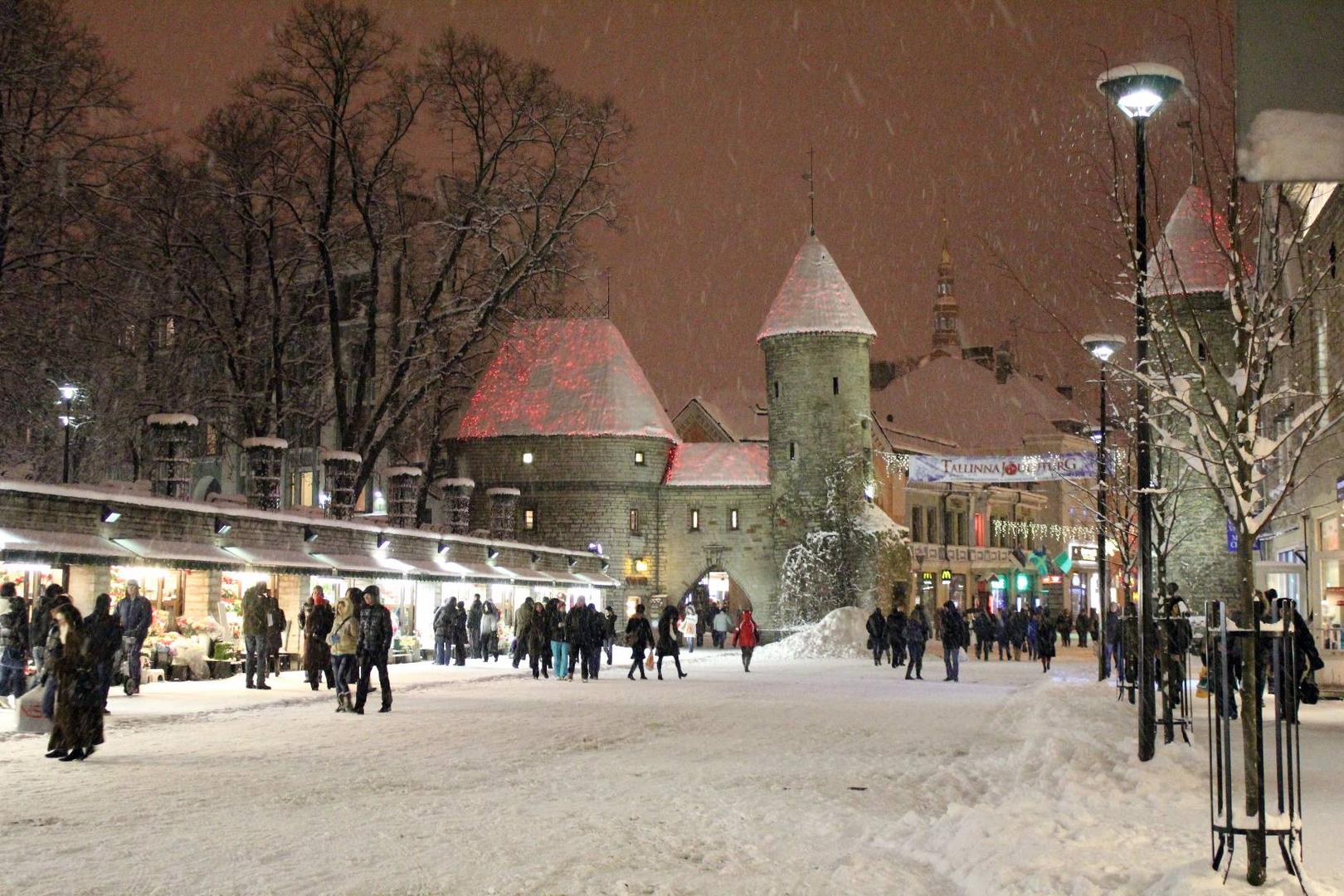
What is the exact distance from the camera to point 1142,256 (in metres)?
14.6

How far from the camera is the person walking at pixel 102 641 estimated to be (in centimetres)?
1429

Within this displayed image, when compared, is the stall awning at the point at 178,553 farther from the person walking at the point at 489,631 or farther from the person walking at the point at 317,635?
the person walking at the point at 489,631

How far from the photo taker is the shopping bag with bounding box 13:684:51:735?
15.5 m

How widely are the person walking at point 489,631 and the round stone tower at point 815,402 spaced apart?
68.0 ft

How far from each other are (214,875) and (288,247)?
3574 centimetres

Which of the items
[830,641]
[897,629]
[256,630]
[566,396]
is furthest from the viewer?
[566,396]

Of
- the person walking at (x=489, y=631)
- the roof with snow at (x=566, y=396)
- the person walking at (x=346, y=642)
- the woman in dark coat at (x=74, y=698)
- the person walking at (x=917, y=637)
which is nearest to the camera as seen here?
the woman in dark coat at (x=74, y=698)

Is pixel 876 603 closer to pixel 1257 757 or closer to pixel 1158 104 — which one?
pixel 1158 104

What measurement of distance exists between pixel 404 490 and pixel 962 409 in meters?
50.1

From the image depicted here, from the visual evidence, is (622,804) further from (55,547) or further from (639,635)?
(639,635)

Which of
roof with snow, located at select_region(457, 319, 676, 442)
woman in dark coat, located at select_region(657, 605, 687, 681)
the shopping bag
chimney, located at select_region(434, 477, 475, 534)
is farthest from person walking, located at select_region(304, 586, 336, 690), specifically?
roof with snow, located at select_region(457, 319, 676, 442)

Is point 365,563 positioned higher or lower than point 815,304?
lower

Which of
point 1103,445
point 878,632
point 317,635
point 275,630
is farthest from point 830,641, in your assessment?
point 317,635

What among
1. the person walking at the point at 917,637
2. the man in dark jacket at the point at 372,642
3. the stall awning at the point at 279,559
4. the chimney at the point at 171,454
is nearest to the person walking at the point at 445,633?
the stall awning at the point at 279,559
